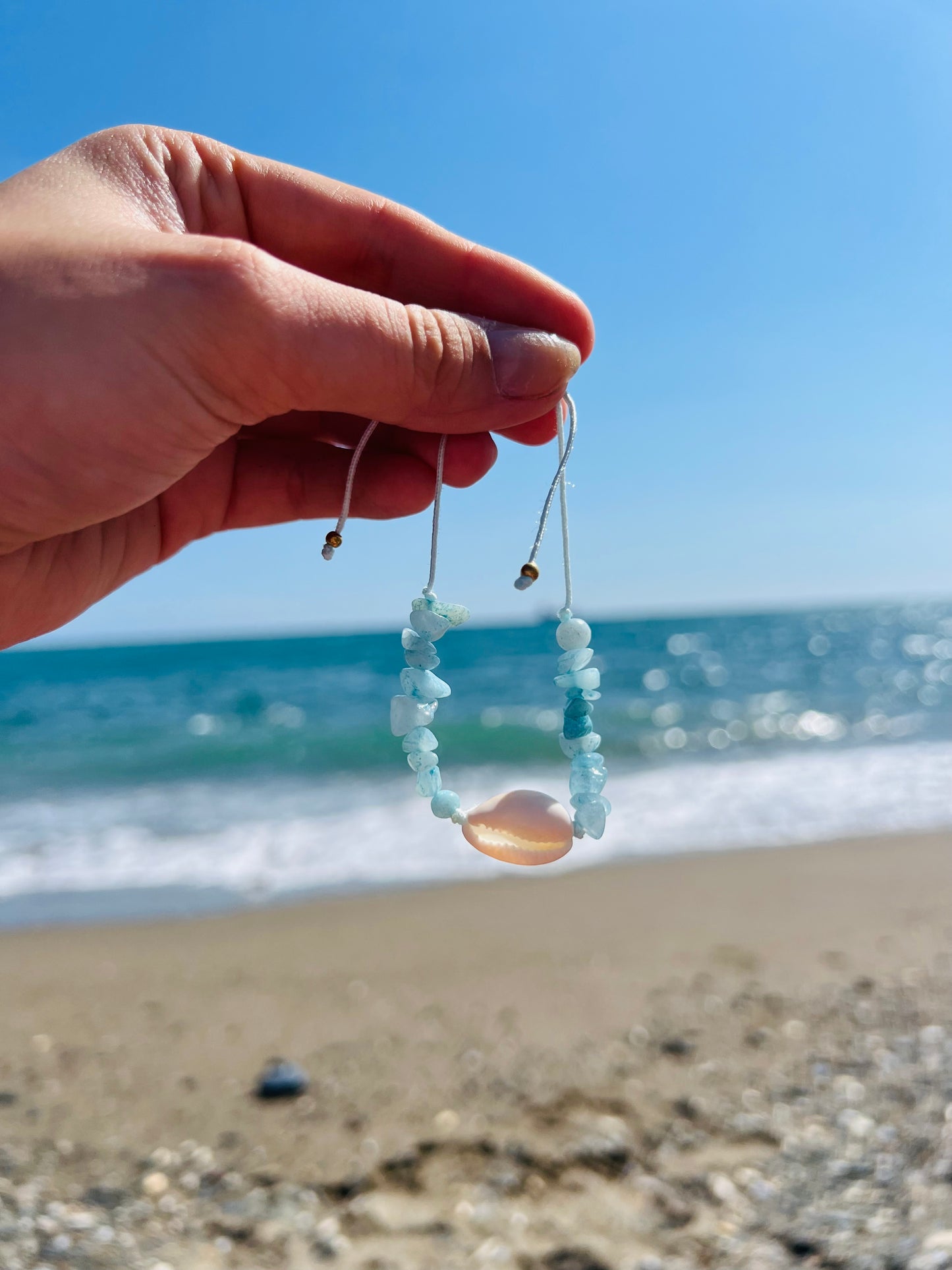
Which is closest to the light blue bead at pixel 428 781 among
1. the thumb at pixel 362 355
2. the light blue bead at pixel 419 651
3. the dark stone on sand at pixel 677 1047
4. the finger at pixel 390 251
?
the light blue bead at pixel 419 651

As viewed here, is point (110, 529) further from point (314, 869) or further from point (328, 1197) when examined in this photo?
point (314, 869)

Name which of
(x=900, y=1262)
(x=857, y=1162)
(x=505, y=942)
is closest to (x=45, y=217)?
(x=900, y=1262)

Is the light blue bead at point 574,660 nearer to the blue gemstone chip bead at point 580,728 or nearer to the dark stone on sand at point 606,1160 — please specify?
the blue gemstone chip bead at point 580,728

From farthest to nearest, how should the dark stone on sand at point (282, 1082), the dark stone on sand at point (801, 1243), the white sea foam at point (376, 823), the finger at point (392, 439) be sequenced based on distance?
the white sea foam at point (376, 823), the dark stone on sand at point (282, 1082), the dark stone on sand at point (801, 1243), the finger at point (392, 439)

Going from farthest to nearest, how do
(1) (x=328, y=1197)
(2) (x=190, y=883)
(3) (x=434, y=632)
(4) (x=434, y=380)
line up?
(2) (x=190, y=883), (1) (x=328, y=1197), (3) (x=434, y=632), (4) (x=434, y=380)

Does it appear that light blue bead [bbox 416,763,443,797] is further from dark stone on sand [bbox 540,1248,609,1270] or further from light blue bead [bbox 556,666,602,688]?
dark stone on sand [bbox 540,1248,609,1270]

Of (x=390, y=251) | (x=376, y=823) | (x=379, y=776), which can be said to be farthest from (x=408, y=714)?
(x=379, y=776)
